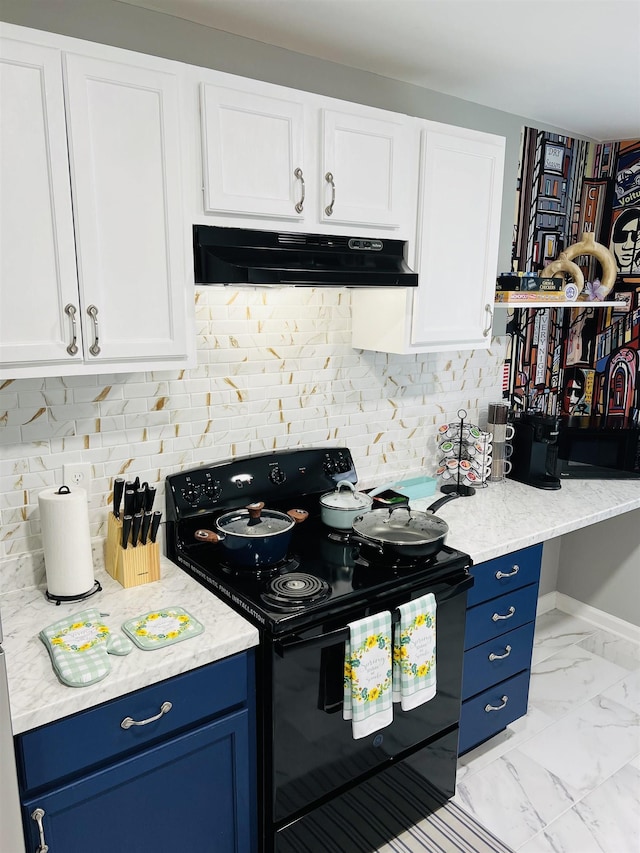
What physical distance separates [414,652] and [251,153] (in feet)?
5.15

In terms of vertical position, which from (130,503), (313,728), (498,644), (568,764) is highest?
(130,503)

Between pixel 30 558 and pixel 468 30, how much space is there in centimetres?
212

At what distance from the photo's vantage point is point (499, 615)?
2473mm

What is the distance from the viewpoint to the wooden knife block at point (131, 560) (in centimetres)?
198

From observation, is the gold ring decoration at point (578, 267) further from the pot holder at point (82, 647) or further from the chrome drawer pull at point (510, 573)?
the pot holder at point (82, 647)

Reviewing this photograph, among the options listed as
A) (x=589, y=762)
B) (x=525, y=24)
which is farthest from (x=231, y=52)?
(x=589, y=762)

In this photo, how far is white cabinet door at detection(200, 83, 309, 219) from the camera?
180 cm

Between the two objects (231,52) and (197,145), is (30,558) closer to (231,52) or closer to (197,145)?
→ (197,145)

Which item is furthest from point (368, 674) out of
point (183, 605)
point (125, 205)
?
point (125, 205)

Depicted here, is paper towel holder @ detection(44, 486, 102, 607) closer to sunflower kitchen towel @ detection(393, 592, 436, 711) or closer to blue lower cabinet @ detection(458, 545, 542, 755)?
sunflower kitchen towel @ detection(393, 592, 436, 711)

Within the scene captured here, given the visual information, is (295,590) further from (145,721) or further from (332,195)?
(332,195)

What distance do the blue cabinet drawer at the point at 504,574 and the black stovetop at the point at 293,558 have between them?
184 millimetres

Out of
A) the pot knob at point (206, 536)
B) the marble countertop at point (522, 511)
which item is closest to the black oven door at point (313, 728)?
the marble countertop at point (522, 511)

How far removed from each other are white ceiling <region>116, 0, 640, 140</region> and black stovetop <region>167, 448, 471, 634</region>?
56.3 inches
